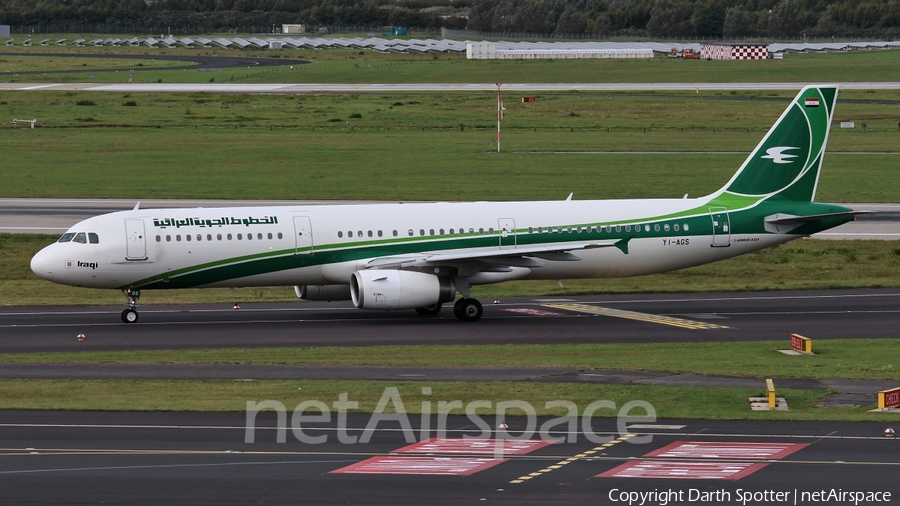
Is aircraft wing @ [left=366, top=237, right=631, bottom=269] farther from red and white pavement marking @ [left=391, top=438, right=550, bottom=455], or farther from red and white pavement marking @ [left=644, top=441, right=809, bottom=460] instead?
red and white pavement marking @ [left=644, top=441, right=809, bottom=460]

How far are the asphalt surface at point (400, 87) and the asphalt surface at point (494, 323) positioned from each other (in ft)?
354

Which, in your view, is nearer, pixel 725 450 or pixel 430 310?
pixel 725 450

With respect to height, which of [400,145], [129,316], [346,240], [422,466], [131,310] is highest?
[400,145]

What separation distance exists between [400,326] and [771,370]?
47.2 ft

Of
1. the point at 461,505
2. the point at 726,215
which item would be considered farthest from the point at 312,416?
the point at 726,215

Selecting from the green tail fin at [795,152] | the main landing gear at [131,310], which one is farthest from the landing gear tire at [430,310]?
the green tail fin at [795,152]

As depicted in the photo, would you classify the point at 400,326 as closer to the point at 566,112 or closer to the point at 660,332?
the point at 660,332

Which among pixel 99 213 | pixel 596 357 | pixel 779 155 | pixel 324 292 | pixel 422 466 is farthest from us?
pixel 99 213

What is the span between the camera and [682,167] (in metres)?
88.7

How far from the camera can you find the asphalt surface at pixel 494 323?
41.0 meters

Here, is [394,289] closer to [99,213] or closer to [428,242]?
[428,242]

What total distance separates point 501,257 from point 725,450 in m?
19.3

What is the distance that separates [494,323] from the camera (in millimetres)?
44656

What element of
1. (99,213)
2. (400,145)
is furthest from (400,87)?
(99,213)
